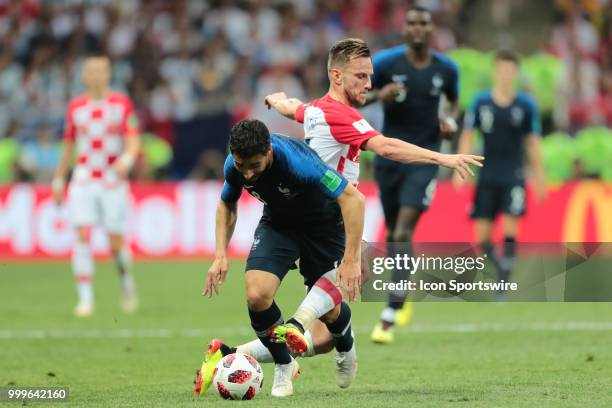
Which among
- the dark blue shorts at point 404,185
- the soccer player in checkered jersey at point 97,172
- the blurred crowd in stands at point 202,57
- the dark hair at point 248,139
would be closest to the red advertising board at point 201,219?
the blurred crowd in stands at point 202,57

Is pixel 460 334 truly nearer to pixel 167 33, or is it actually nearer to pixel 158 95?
pixel 158 95

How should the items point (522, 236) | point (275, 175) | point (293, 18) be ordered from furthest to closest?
point (293, 18) → point (522, 236) → point (275, 175)

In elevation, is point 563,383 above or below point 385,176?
below

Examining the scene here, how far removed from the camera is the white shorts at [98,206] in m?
13.8

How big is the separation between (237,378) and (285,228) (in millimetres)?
1022

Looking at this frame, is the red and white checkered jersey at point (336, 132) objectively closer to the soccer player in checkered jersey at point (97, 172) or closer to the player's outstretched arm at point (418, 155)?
the player's outstretched arm at point (418, 155)

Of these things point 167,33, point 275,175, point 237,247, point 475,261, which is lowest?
point 237,247

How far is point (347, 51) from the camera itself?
7.82m

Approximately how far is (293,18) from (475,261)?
1737 cm

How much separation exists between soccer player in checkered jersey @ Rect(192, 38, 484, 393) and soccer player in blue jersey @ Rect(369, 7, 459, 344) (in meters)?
3.08

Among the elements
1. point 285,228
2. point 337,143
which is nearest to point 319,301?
point 285,228

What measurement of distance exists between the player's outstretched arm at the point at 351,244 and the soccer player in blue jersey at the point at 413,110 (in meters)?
3.82

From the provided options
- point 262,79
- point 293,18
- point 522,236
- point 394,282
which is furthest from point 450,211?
point 394,282

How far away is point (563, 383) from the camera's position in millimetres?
8055
